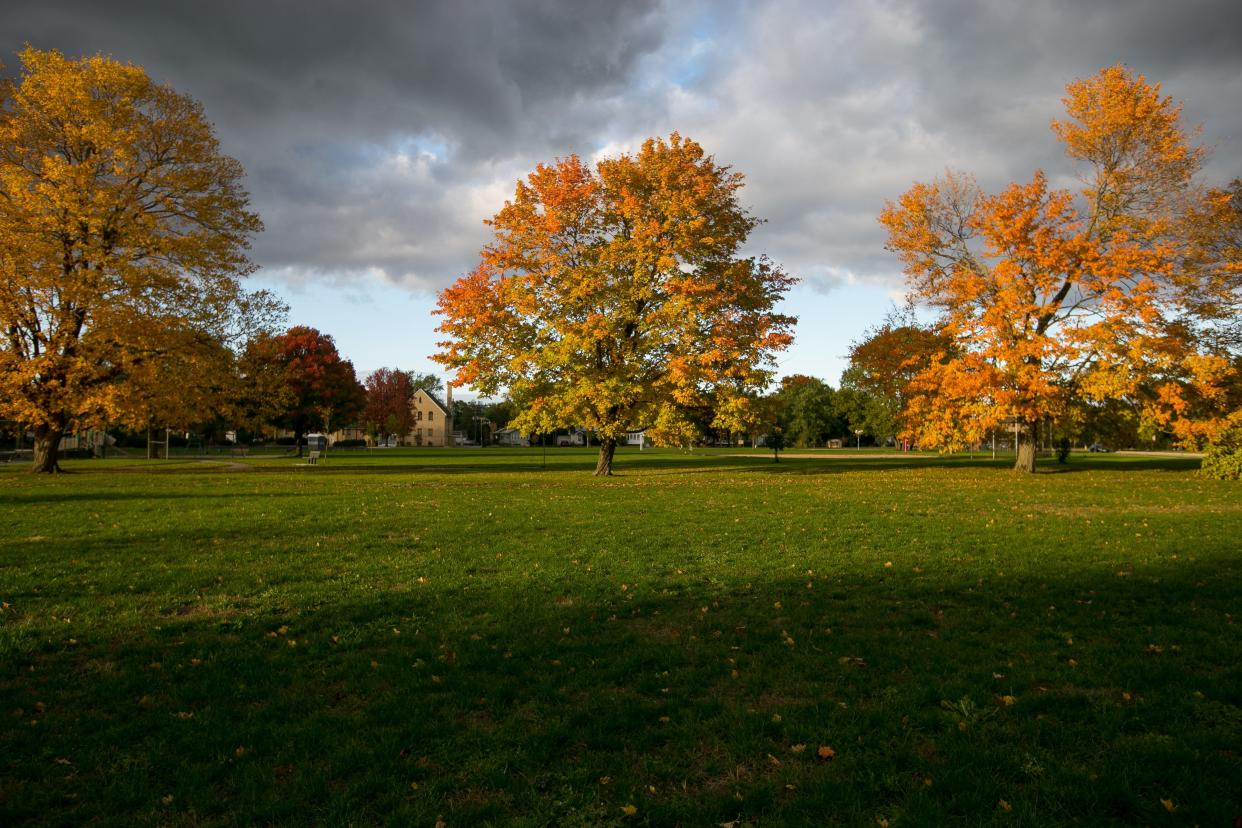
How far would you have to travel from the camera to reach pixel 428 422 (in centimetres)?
11650

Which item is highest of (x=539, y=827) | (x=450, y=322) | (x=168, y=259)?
(x=168, y=259)

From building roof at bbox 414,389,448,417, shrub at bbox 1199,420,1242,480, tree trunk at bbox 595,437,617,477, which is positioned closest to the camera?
shrub at bbox 1199,420,1242,480

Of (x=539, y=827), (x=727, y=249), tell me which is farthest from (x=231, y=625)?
(x=727, y=249)

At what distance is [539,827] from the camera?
346 cm

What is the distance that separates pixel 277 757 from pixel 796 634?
4.47 metres

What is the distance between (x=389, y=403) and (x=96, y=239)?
76.9m

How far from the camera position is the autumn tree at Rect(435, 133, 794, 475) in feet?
85.0

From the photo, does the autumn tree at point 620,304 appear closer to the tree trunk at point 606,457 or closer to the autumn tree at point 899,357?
the tree trunk at point 606,457

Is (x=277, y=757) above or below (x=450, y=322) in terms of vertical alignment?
below

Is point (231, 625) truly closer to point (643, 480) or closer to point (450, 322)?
point (643, 480)

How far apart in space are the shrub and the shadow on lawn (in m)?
21.6

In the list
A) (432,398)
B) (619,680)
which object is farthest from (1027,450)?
(432,398)

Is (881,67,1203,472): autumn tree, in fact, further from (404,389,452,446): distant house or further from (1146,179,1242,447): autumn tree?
(404,389,452,446): distant house

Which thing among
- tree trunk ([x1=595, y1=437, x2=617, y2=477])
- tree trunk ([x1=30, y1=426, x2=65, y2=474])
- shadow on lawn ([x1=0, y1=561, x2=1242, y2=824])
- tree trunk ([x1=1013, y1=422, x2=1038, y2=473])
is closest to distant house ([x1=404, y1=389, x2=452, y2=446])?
tree trunk ([x1=30, y1=426, x2=65, y2=474])
